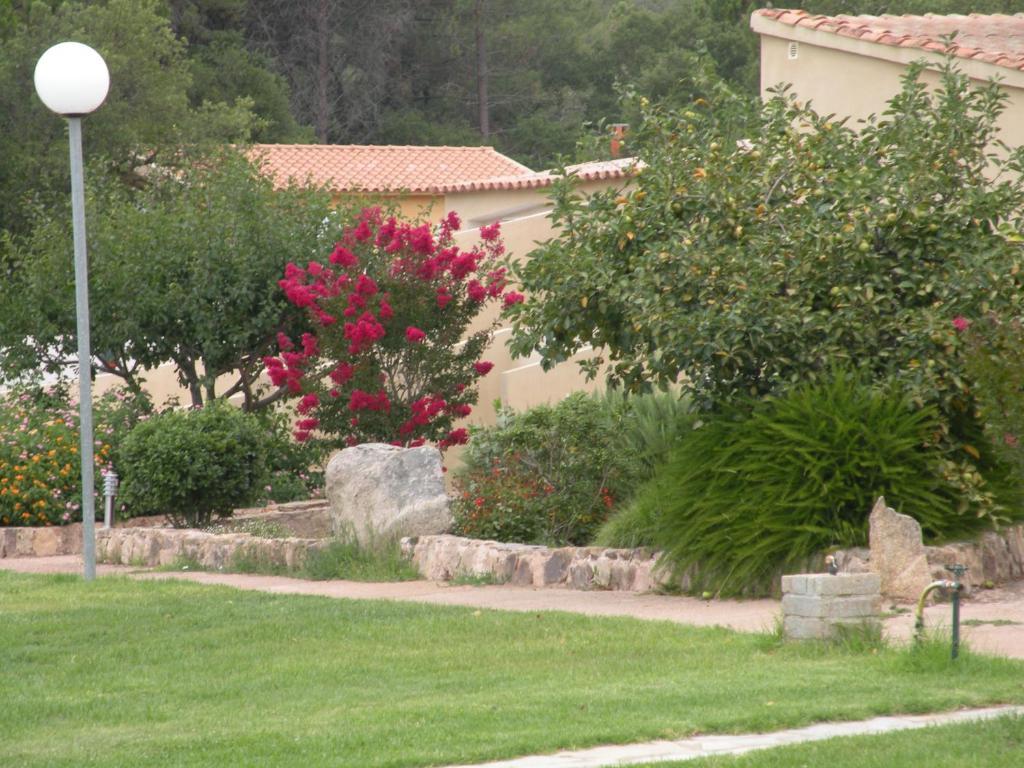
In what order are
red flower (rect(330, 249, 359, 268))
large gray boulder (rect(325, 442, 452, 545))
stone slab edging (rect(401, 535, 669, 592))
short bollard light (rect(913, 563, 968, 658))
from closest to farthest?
short bollard light (rect(913, 563, 968, 658)), stone slab edging (rect(401, 535, 669, 592)), large gray boulder (rect(325, 442, 452, 545)), red flower (rect(330, 249, 359, 268))

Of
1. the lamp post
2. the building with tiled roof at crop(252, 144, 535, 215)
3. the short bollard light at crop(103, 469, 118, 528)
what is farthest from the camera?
the building with tiled roof at crop(252, 144, 535, 215)

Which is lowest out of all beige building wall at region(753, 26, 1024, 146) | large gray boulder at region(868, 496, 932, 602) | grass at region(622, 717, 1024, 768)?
grass at region(622, 717, 1024, 768)

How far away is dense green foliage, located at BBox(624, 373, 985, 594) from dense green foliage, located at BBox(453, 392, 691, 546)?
198 cm

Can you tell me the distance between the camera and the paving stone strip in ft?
19.3

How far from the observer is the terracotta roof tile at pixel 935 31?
16.7 metres

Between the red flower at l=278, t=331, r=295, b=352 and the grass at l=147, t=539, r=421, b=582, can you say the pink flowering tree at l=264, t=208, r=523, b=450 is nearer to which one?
the red flower at l=278, t=331, r=295, b=352

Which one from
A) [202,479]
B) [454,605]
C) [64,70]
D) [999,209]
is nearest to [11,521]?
[202,479]

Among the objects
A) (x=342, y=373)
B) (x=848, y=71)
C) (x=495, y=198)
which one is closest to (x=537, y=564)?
(x=342, y=373)

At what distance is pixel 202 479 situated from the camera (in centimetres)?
1505

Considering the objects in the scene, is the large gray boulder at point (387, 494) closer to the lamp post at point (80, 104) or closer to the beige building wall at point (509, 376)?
the lamp post at point (80, 104)

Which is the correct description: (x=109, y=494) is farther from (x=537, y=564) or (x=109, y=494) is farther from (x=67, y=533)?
(x=537, y=564)

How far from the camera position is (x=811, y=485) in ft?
34.4

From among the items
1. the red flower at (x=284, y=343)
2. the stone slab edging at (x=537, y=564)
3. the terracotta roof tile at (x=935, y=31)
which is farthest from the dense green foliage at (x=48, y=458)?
the terracotta roof tile at (x=935, y=31)

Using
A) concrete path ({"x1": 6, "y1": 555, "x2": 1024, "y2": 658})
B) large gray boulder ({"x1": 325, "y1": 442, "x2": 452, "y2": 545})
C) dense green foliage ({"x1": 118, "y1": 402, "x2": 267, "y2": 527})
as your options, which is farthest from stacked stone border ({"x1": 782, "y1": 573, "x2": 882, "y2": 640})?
dense green foliage ({"x1": 118, "y1": 402, "x2": 267, "y2": 527})
